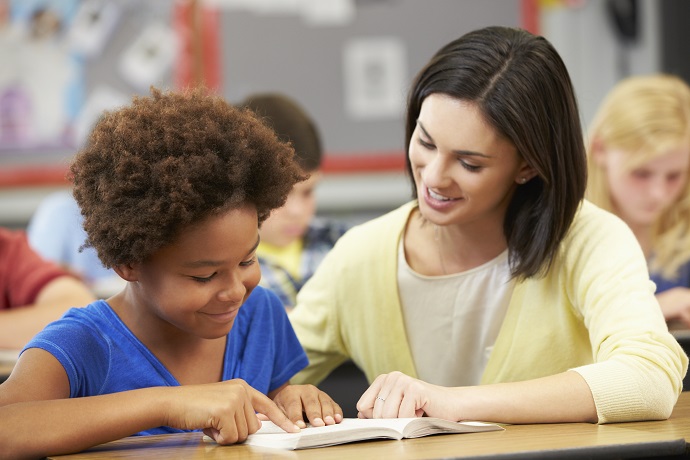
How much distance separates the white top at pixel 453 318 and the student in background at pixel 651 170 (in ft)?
3.41

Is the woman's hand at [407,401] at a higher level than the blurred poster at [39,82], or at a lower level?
lower

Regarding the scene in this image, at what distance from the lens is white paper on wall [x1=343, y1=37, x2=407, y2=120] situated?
4.32 meters

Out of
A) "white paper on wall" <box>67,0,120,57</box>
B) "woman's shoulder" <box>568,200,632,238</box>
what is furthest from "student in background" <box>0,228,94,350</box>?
"white paper on wall" <box>67,0,120,57</box>

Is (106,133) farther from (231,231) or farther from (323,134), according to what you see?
(323,134)

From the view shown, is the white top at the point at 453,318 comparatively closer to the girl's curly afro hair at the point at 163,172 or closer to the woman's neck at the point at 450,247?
the woman's neck at the point at 450,247

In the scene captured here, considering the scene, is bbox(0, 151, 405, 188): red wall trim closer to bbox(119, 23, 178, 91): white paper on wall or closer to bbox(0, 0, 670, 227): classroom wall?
bbox(0, 0, 670, 227): classroom wall

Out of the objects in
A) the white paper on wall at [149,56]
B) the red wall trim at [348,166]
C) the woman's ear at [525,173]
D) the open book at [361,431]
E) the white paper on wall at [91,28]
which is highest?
the white paper on wall at [91,28]

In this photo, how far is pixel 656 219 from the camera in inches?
107

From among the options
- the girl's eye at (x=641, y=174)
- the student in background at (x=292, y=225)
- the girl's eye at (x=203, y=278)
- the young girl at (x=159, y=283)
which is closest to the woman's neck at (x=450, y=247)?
the young girl at (x=159, y=283)

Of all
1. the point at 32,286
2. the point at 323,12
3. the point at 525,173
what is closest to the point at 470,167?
the point at 525,173

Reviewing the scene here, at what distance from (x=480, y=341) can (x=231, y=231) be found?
0.62 m

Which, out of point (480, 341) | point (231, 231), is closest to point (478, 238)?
point (480, 341)

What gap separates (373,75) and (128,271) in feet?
10.4

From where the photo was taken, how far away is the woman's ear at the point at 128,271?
1.28 metres
